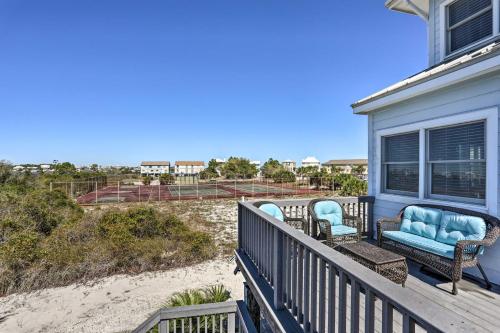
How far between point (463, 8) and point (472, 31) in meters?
0.52

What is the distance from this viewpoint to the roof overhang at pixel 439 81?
9.38ft

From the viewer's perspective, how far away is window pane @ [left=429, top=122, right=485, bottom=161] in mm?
3354

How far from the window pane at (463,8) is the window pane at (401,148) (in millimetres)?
2179

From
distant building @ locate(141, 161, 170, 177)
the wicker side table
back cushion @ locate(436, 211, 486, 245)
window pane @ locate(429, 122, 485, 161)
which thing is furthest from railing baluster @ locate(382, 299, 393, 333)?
distant building @ locate(141, 161, 170, 177)

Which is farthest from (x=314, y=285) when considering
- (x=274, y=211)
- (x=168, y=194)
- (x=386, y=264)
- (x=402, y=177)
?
(x=168, y=194)

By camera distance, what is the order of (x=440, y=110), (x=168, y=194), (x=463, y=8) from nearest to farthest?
(x=440, y=110) < (x=463, y=8) < (x=168, y=194)

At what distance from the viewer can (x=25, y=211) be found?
27.5ft

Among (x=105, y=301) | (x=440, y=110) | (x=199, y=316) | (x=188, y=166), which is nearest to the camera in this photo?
(x=440, y=110)

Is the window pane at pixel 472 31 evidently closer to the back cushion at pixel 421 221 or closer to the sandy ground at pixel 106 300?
the back cushion at pixel 421 221

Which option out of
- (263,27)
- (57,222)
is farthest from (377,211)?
(57,222)

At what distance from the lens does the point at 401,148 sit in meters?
4.56

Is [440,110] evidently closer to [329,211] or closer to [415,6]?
[329,211]

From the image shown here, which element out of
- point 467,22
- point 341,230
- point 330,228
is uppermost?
point 467,22

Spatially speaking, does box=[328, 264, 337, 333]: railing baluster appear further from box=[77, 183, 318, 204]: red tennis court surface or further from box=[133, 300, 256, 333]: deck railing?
box=[77, 183, 318, 204]: red tennis court surface
